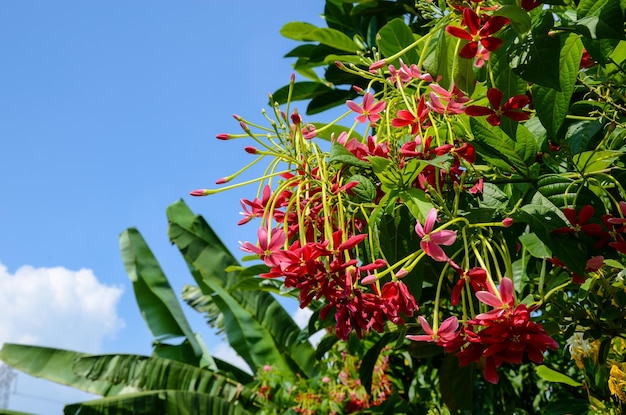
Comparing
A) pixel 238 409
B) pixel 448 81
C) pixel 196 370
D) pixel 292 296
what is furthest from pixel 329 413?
pixel 448 81

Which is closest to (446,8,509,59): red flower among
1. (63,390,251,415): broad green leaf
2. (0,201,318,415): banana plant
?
(0,201,318,415): banana plant

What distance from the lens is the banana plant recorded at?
3.85 metres

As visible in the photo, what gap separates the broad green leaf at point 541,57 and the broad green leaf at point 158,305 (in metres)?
4.58

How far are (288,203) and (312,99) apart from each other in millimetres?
1220

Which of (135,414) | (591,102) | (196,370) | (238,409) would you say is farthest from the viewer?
(196,370)

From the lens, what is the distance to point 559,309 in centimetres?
108

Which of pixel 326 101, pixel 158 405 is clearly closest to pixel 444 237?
pixel 326 101

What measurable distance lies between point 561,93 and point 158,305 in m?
4.88

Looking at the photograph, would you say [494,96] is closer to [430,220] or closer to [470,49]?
[470,49]

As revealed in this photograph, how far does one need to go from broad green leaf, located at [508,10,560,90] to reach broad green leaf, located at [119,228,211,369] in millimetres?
4577

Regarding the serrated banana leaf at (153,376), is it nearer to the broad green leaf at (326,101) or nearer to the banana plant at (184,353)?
the banana plant at (184,353)

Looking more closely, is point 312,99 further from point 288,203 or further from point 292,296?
point 288,203

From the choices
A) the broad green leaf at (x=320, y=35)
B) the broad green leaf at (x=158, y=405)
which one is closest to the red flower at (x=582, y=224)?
the broad green leaf at (x=320, y=35)

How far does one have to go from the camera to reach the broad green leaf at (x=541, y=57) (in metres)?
0.77
